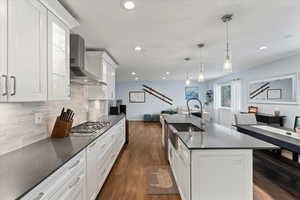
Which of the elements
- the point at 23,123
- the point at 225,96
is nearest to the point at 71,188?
Answer: the point at 23,123

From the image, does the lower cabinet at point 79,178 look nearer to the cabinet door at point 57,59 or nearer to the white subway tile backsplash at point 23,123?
the white subway tile backsplash at point 23,123

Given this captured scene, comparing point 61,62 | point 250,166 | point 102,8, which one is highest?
point 102,8

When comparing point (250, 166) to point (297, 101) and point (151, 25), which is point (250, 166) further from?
point (297, 101)

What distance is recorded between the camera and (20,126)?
5.87 feet

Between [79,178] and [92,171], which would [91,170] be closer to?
[92,171]

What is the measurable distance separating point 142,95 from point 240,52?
7455mm

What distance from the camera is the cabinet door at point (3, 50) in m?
1.20

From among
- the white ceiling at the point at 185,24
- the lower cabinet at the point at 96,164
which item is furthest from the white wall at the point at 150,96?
the lower cabinet at the point at 96,164

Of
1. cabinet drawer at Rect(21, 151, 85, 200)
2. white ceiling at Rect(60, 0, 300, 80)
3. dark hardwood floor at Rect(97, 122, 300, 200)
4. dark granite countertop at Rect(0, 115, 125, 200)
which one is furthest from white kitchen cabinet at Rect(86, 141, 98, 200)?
white ceiling at Rect(60, 0, 300, 80)

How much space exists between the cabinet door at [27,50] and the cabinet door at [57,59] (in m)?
0.09

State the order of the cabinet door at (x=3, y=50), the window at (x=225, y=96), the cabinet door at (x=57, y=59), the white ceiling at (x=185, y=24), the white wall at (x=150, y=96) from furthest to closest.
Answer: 1. the white wall at (x=150, y=96)
2. the window at (x=225, y=96)
3. the white ceiling at (x=185, y=24)
4. the cabinet door at (x=57, y=59)
5. the cabinet door at (x=3, y=50)

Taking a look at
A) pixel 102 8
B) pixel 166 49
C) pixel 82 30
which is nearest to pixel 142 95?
pixel 166 49

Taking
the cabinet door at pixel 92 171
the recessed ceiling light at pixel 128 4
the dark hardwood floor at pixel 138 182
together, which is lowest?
the dark hardwood floor at pixel 138 182

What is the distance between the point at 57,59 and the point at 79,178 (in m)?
1.30
